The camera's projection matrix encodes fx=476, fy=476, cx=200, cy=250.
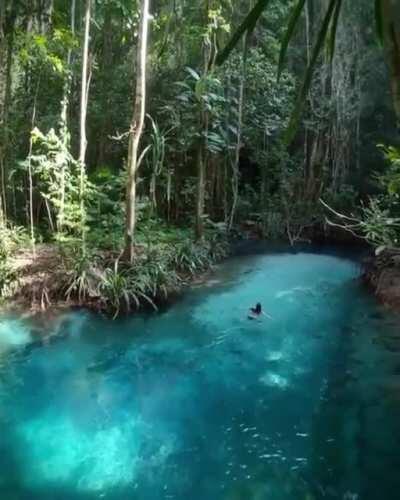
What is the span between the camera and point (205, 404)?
15.9 feet

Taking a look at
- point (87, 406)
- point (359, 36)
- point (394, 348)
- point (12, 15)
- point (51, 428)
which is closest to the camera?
point (51, 428)

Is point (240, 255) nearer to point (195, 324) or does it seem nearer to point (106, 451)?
point (195, 324)

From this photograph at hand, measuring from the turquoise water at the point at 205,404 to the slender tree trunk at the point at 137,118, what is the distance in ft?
4.84

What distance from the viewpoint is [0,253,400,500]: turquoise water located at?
367cm

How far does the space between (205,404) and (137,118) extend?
4185 mm

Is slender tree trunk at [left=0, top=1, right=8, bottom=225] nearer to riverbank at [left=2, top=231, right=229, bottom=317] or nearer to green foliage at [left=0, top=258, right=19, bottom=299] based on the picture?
green foliage at [left=0, top=258, right=19, bottom=299]

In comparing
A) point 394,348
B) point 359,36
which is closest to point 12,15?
point 394,348

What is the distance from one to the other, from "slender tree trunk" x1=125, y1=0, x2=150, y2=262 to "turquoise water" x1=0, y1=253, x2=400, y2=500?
147 cm

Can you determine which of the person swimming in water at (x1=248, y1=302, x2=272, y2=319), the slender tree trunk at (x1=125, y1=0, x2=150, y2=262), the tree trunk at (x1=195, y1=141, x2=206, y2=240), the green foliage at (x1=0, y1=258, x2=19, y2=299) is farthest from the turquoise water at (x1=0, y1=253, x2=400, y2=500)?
the tree trunk at (x1=195, y1=141, x2=206, y2=240)

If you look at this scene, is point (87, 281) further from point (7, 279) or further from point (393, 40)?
point (393, 40)

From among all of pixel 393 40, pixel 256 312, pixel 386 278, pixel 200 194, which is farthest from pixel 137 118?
A: pixel 393 40

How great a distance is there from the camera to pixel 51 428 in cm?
438

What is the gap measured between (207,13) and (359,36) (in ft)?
20.4

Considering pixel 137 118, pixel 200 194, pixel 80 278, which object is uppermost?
pixel 137 118
